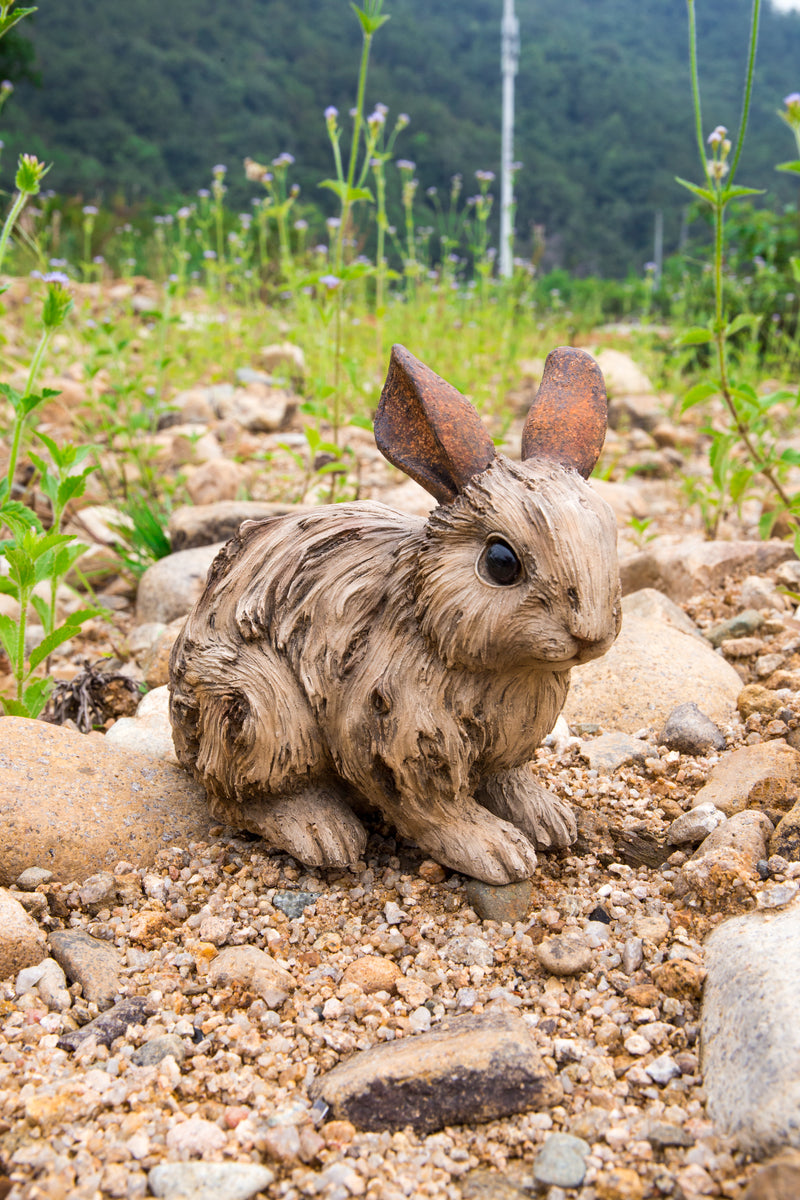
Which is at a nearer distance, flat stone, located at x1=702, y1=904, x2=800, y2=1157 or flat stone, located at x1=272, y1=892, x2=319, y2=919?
flat stone, located at x1=702, y1=904, x2=800, y2=1157

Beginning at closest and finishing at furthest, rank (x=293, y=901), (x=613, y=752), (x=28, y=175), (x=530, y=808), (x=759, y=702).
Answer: (x=293, y=901) < (x=530, y=808) < (x=28, y=175) < (x=613, y=752) < (x=759, y=702)

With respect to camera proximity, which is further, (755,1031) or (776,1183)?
(755,1031)

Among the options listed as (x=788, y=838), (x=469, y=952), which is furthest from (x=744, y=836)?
(x=469, y=952)

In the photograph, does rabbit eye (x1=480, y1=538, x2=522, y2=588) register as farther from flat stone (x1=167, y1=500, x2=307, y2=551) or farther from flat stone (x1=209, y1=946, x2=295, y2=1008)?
flat stone (x1=167, y1=500, x2=307, y2=551)

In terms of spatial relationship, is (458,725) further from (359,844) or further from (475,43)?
(475,43)

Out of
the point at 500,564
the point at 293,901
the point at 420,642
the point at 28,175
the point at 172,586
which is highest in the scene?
the point at 28,175

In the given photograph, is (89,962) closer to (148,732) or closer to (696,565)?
(148,732)

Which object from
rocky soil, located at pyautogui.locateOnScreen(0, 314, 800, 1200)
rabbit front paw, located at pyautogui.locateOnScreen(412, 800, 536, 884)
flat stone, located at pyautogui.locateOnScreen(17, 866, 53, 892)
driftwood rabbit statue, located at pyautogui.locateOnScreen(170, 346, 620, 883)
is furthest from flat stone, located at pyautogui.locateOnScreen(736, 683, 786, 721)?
flat stone, located at pyautogui.locateOnScreen(17, 866, 53, 892)

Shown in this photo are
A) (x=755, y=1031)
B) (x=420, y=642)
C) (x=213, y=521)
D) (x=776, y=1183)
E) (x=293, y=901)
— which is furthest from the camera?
(x=213, y=521)

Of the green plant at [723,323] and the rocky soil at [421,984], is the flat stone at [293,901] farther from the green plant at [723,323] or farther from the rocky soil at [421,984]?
the green plant at [723,323]
